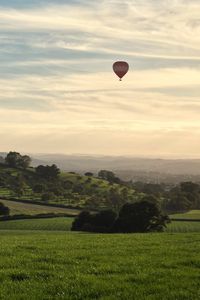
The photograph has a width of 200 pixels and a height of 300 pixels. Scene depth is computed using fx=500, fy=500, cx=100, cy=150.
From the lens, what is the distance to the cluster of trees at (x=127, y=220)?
278 feet

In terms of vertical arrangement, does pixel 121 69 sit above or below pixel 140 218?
above

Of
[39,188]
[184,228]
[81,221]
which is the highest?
[39,188]

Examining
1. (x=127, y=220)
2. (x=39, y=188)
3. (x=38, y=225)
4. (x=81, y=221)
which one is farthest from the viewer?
(x=39, y=188)

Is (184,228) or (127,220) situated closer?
(184,228)

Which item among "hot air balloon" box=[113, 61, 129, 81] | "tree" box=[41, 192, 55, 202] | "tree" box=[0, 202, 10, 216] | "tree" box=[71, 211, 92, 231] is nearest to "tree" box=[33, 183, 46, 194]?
"tree" box=[41, 192, 55, 202]

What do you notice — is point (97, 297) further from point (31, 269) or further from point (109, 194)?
point (109, 194)

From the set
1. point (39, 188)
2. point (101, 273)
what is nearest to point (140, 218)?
point (101, 273)

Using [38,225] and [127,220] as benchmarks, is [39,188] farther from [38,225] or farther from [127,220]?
[127,220]

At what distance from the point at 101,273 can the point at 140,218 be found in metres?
69.4

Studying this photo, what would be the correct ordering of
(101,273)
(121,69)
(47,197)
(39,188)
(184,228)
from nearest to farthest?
(101,273) < (121,69) < (184,228) < (47,197) < (39,188)

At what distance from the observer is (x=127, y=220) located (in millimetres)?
84812

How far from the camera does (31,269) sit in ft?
58.1

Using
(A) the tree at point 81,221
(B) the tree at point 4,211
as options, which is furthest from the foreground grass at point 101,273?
(B) the tree at point 4,211

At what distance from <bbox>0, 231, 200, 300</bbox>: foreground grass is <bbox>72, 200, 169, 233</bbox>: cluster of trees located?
2415 inches
